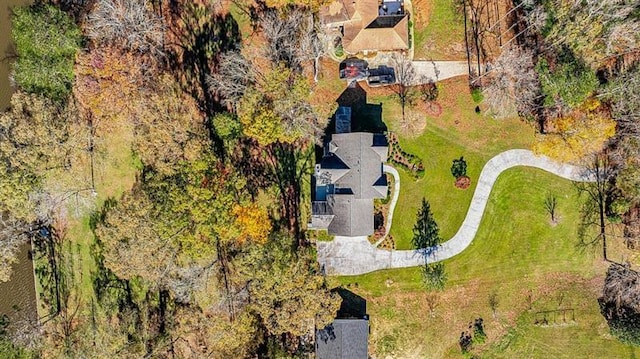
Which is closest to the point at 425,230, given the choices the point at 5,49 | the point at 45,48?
the point at 45,48

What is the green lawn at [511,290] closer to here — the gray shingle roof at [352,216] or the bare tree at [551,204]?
the bare tree at [551,204]

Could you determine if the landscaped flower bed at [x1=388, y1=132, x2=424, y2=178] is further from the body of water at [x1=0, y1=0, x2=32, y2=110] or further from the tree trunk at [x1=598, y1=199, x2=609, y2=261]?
the body of water at [x1=0, y1=0, x2=32, y2=110]

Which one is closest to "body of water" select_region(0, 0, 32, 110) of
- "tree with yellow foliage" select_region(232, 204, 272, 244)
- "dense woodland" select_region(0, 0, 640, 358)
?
"dense woodland" select_region(0, 0, 640, 358)

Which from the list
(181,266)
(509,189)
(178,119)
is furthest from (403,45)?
(181,266)

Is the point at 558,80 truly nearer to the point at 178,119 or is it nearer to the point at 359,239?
the point at 359,239

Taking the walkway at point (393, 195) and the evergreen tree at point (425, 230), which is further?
the evergreen tree at point (425, 230)

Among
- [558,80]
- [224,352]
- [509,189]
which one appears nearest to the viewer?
[558,80]

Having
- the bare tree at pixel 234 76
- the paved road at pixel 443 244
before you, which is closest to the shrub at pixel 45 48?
the bare tree at pixel 234 76
